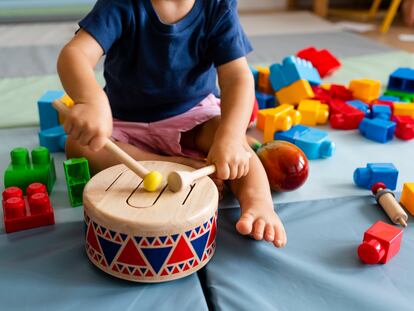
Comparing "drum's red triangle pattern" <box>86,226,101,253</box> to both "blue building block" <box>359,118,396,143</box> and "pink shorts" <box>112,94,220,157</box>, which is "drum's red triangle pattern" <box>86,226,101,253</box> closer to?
"pink shorts" <box>112,94,220,157</box>

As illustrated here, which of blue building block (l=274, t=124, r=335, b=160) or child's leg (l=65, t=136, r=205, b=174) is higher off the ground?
child's leg (l=65, t=136, r=205, b=174)

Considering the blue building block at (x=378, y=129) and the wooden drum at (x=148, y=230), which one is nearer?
the wooden drum at (x=148, y=230)

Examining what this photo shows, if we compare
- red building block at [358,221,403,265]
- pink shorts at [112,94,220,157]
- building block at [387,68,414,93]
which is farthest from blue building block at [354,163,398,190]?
building block at [387,68,414,93]

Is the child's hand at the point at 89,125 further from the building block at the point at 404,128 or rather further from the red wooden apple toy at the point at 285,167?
the building block at the point at 404,128

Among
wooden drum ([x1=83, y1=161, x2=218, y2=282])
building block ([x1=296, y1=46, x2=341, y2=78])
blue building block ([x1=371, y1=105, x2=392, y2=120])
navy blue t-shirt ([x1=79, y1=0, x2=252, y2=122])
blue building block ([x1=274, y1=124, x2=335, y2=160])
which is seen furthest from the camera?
building block ([x1=296, y1=46, x2=341, y2=78])

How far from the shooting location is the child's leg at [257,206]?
653mm

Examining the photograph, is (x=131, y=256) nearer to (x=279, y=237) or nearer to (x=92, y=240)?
(x=92, y=240)

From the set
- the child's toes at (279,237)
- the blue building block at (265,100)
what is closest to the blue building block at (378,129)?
the blue building block at (265,100)

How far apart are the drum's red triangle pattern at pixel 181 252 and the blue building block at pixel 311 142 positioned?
421mm

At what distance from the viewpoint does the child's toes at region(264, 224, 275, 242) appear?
25.5 inches

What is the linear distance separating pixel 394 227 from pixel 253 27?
1605 mm

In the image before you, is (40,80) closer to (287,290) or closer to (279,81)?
(279,81)

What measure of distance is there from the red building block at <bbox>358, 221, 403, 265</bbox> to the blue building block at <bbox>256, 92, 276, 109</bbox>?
563 millimetres

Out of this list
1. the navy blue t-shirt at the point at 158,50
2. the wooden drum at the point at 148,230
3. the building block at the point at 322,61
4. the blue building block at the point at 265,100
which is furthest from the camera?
the building block at the point at 322,61
